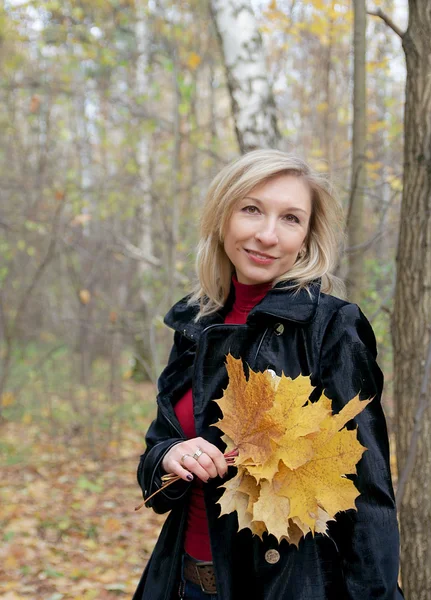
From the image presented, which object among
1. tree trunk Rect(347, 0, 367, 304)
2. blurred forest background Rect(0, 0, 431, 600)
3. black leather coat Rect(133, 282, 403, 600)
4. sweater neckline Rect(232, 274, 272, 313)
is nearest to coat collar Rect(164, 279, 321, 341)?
black leather coat Rect(133, 282, 403, 600)

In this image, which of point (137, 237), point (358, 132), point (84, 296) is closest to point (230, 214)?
point (358, 132)

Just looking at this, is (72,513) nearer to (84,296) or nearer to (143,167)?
(84,296)

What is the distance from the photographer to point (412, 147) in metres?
2.19

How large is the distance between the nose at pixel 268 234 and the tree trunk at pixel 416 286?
0.73m

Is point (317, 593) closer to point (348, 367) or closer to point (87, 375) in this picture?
point (348, 367)

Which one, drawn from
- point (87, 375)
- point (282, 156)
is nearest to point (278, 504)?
point (282, 156)

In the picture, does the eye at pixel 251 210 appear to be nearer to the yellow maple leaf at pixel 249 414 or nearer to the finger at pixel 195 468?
the yellow maple leaf at pixel 249 414

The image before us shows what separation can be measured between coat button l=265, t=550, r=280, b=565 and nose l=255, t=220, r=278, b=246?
822 millimetres

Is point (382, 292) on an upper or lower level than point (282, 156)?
lower

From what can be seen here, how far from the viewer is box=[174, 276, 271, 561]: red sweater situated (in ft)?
5.58

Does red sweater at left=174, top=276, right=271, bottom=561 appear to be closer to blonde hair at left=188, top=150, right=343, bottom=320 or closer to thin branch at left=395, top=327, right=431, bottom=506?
blonde hair at left=188, top=150, right=343, bottom=320

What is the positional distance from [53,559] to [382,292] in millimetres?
3174

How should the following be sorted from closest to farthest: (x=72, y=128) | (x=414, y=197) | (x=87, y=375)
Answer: (x=414, y=197), (x=87, y=375), (x=72, y=128)

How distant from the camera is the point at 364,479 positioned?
146cm
